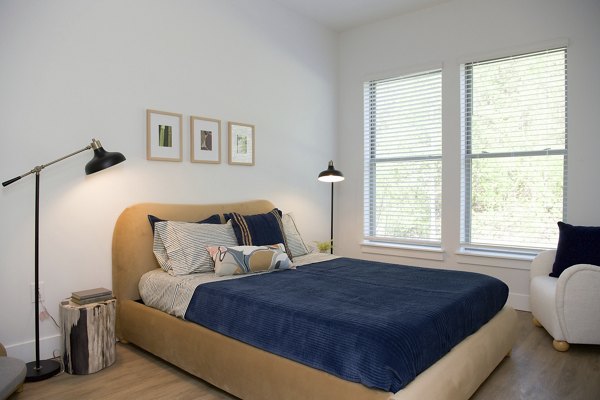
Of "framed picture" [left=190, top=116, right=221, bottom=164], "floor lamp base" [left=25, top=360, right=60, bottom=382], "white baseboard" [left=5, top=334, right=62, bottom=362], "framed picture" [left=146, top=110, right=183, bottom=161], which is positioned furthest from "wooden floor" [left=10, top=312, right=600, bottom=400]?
"framed picture" [left=190, top=116, right=221, bottom=164]

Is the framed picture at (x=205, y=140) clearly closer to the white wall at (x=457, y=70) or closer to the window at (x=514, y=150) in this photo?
the white wall at (x=457, y=70)

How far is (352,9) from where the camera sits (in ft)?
14.9

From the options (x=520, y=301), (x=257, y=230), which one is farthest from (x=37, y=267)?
(x=520, y=301)

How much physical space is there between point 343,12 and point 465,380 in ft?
13.0

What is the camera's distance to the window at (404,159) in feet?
14.9

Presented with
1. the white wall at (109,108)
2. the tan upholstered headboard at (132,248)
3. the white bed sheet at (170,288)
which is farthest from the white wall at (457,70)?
the tan upholstered headboard at (132,248)

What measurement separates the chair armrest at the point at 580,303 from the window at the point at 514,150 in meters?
1.05

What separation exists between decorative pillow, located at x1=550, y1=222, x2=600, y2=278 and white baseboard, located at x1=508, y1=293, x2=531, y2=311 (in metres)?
0.65

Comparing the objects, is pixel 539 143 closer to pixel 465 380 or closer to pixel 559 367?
pixel 559 367

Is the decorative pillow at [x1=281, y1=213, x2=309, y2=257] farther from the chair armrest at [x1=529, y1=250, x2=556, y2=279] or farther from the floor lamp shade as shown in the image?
the chair armrest at [x1=529, y1=250, x2=556, y2=279]

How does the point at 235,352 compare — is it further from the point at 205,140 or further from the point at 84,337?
the point at 205,140

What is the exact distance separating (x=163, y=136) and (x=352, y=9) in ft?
8.52

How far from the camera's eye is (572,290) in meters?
2.87

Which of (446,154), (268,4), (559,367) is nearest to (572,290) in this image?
(559,367)
